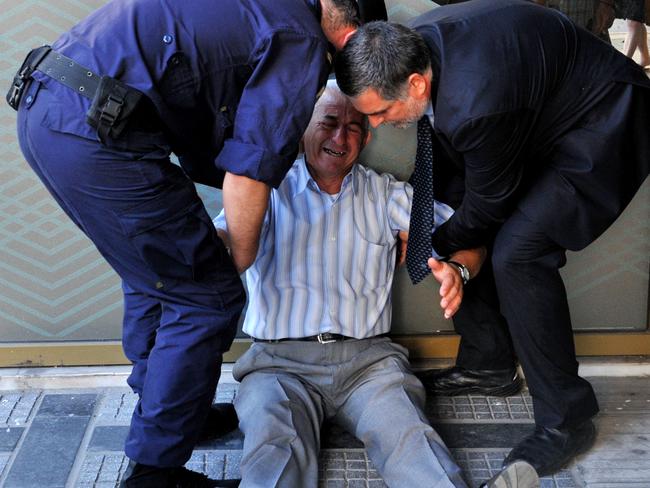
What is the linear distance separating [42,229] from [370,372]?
1.30 m

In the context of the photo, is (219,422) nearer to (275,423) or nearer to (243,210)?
(275,423)

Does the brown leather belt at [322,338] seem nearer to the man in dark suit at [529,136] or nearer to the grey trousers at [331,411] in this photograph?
the grey trousers at [331,411]

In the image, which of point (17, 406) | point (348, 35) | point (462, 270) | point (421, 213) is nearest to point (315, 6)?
point (348, 35)

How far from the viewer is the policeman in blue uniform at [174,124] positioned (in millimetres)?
2172

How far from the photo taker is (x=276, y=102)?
2.16m

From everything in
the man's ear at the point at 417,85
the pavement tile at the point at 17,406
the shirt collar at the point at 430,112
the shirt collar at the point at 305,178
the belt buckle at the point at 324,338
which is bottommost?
the pavement tile at the point at 17,406

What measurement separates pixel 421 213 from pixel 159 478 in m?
1.18

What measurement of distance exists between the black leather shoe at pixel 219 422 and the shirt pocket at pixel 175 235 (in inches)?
29.8

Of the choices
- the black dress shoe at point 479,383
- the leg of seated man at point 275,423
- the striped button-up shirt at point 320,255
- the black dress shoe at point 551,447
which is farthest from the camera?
the black dress shoe at point 479,383

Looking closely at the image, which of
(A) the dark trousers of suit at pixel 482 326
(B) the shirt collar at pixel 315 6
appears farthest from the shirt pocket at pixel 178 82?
(A) the dark trousers of suit at pixel 482 326

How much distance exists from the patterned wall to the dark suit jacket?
2.13 feet

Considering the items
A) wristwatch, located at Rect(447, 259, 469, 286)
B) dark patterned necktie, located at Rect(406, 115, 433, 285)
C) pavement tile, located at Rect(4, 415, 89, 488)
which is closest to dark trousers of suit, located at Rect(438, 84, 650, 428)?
wristwatch, located at Rect(447, 259, 469, 286)

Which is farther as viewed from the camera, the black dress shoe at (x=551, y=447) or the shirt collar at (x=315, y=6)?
the black dress shoe at (x=551, y=447)

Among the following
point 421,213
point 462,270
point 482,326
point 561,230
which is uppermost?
point 561,230
